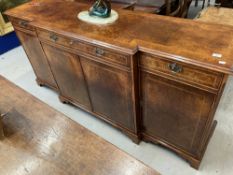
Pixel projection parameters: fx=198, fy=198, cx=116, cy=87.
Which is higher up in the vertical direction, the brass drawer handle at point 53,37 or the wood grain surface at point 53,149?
the brass drawer handle at point 53,37

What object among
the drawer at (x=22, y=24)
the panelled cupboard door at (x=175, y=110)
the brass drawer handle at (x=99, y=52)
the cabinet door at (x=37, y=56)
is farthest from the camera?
the cabinet door at (x=37, y=56)

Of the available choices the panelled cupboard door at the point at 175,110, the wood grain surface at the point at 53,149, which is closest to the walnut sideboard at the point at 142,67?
the panelled cupboard door at the point at 175,110

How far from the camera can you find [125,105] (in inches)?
55.8

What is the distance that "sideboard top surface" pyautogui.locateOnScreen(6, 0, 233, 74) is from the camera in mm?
969

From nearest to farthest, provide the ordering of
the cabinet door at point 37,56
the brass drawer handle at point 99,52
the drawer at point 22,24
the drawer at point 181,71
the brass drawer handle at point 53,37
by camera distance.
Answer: the drawer at point 181,71
the brass drawer handle at point 99,52
the brass drawer handle at point 53,37
the drawer at point 22,24
the cabinet door at point 37,56

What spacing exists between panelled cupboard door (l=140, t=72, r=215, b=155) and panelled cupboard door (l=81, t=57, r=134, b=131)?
109mm

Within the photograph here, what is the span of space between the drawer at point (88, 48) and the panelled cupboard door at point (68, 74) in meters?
0.08

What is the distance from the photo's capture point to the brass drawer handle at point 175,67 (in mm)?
1010

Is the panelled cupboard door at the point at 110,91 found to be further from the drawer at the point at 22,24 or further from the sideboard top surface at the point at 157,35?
the drawer at the point at 22,24

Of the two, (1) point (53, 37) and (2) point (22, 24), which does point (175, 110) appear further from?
(2) point (22, 24)

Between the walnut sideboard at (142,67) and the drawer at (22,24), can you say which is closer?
the walnut sideboard at (142,67)

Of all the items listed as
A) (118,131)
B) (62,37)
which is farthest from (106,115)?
(62,37)

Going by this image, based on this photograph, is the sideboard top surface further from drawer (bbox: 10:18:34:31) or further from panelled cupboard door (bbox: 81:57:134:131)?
panelled cupboard door (bbox: 81:57:134:131)

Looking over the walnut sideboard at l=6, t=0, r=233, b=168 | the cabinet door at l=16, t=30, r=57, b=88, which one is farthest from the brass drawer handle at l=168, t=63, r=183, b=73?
the cabinet door at l=16, t=30, r=57, b=88
